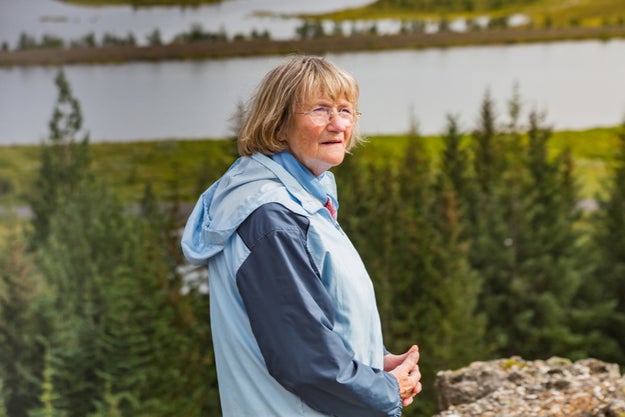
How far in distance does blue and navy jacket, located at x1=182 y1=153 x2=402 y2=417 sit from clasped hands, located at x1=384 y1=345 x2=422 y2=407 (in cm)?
6

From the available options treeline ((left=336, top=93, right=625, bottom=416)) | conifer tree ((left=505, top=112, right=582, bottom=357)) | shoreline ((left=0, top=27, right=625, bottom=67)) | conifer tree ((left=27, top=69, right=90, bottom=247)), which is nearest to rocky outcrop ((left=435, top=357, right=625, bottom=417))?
treeline ((left=336, top=93, right=625, bottom=416))

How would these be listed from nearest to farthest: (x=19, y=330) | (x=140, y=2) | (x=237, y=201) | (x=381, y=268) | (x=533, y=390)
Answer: (x=237, y=201), (x=533, y=390), (x=381, y=268), (x=140, y=2), (x=19, y=330)

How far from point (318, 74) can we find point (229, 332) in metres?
0.65

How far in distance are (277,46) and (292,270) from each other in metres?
27.5

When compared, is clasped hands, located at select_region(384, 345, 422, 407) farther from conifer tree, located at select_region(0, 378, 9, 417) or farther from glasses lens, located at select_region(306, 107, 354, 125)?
conifer tree, located at select_region(0, 378, 9, 417)

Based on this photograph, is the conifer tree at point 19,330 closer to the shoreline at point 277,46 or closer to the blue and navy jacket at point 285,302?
the shoreline at point 277,46

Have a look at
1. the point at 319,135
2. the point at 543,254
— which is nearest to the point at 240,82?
the point at 543,254

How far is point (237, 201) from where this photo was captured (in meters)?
2.30

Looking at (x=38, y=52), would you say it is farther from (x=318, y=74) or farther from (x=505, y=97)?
(x=318, y=74)

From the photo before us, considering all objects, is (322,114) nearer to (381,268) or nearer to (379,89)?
(381,268)

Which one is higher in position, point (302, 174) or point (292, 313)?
point (302, 174)

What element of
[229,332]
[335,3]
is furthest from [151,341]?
[229,332]

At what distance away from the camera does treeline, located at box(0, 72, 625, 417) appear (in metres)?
28.1

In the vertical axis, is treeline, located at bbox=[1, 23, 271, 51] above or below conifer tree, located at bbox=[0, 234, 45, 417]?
above
